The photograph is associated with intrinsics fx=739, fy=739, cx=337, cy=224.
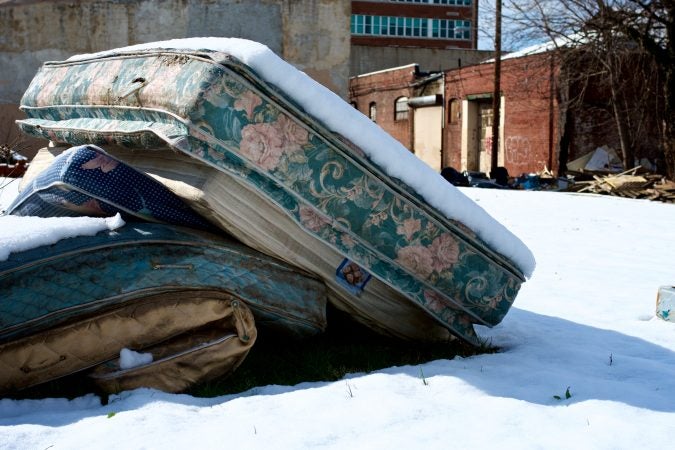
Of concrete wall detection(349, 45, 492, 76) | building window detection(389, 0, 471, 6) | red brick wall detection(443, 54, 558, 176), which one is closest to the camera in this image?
Answer: red brick wall detection(443, 54, 558, 176)

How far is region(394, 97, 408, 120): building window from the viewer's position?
30344 millimetres

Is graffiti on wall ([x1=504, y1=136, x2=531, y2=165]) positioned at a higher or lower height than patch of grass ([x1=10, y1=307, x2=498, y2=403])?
lower

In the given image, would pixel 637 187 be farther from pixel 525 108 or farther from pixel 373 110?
pixel 373 110

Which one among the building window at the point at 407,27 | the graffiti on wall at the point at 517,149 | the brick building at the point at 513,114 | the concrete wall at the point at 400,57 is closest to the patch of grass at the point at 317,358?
the brick building at the point at 513,114

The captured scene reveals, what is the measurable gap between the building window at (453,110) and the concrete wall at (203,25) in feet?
29.8

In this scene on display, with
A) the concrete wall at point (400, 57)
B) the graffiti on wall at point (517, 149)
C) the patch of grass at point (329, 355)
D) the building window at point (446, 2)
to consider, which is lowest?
the graffiti on wall at point (517, 149)

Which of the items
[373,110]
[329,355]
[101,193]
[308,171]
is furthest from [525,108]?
[101,193]

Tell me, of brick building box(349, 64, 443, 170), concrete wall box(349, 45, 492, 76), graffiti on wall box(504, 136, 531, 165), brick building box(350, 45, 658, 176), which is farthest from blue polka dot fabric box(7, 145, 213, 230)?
concrete wall box(349, 45, 492, 76)

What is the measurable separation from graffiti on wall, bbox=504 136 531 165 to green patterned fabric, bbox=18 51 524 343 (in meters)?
21.1

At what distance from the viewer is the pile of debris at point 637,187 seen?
13.3 m

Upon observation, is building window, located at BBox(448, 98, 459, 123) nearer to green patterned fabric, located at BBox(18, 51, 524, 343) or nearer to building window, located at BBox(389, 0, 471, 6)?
green patterned fabric, located at BBox(18, 51, 524, 343)

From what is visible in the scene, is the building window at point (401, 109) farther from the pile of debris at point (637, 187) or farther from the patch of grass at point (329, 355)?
the patch of grass at point (329, 355)

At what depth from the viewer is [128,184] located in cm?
284

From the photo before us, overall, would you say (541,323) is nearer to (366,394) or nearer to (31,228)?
(366,394)
